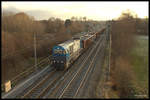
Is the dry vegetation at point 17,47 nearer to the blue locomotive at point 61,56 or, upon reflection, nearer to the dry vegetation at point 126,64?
the blue locomotive at point 61,56

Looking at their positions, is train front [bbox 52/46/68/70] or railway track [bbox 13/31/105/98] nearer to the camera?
railway track [bbox 13/31/105/98]

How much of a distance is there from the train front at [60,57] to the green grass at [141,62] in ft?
29.8

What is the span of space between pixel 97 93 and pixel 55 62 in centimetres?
701

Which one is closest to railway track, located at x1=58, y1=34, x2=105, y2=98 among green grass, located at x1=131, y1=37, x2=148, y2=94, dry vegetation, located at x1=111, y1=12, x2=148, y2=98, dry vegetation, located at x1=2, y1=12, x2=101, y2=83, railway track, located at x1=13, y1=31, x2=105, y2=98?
railway track, located at x1=13, y1=31, x2=105, y2=98

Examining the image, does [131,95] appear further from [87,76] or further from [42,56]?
[42,56]

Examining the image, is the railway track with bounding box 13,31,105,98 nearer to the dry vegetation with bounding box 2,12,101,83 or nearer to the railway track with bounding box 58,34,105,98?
the railway track with bounding box 58,34,105,98

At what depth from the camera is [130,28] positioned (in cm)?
2611

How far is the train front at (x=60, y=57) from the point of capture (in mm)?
17188

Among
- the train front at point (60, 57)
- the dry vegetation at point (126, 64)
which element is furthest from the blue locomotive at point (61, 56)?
the dry vegetation at point (126, 64)

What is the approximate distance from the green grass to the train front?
910 cm

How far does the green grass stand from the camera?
1880cm

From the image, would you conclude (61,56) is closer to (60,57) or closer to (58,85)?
(60,57)

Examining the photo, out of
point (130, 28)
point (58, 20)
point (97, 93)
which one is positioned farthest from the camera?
point (58, 20)

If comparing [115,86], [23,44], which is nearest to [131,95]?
[115,86]
